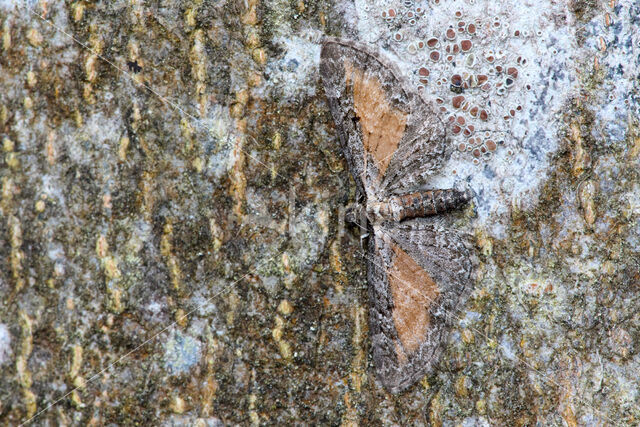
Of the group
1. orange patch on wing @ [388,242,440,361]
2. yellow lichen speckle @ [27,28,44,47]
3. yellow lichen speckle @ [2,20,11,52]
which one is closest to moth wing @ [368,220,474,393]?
orange patch on wing @ [388,242,440,361]

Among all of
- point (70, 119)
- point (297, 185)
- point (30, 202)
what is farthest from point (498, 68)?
point (30, 202)

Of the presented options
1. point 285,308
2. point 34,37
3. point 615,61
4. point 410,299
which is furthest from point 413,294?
point 34,37

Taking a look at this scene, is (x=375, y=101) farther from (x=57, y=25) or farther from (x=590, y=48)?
(x=57, y=25)

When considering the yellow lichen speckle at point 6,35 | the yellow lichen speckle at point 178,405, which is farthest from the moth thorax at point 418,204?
the yellow lichen speckle at point 6,35

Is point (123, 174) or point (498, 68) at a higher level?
point (498, 68)

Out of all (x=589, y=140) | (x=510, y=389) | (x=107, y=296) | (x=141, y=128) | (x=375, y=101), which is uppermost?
(x=375, y=101)

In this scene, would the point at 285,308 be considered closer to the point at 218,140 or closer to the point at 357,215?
the point at 357,215

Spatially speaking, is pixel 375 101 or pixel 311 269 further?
pixel 375 101
